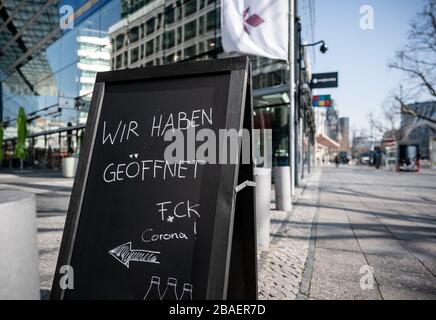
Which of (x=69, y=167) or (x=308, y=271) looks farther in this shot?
(x=69, y=167)

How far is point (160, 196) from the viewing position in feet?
6.67

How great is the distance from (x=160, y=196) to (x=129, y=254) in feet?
1.42

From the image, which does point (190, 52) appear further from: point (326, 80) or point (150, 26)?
point (326, 80)

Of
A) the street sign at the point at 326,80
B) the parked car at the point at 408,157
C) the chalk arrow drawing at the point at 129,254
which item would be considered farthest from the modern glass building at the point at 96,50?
the parked car at the point at 408,157

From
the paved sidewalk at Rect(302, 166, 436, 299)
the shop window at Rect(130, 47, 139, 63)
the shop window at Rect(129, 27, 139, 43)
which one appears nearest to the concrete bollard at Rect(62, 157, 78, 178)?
the shop window at Rect(130, 47, 139, 63)

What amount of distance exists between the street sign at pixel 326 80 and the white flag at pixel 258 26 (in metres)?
4.96

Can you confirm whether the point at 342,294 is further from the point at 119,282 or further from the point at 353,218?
the point at 353,218

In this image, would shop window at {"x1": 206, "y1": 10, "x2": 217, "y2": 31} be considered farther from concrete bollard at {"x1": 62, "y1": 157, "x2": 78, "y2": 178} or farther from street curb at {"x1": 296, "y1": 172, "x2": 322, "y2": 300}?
street curb at {"x1": 296, "y1": 172, "x2": 322, "y2": 300}

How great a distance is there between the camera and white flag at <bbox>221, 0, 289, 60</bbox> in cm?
732

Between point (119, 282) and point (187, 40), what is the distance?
14992 mm

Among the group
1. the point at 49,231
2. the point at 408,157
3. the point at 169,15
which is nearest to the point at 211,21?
the point at 169,15

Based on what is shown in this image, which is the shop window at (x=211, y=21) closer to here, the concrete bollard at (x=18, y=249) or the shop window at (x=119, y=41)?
the shop window at (x=119, y=41)
